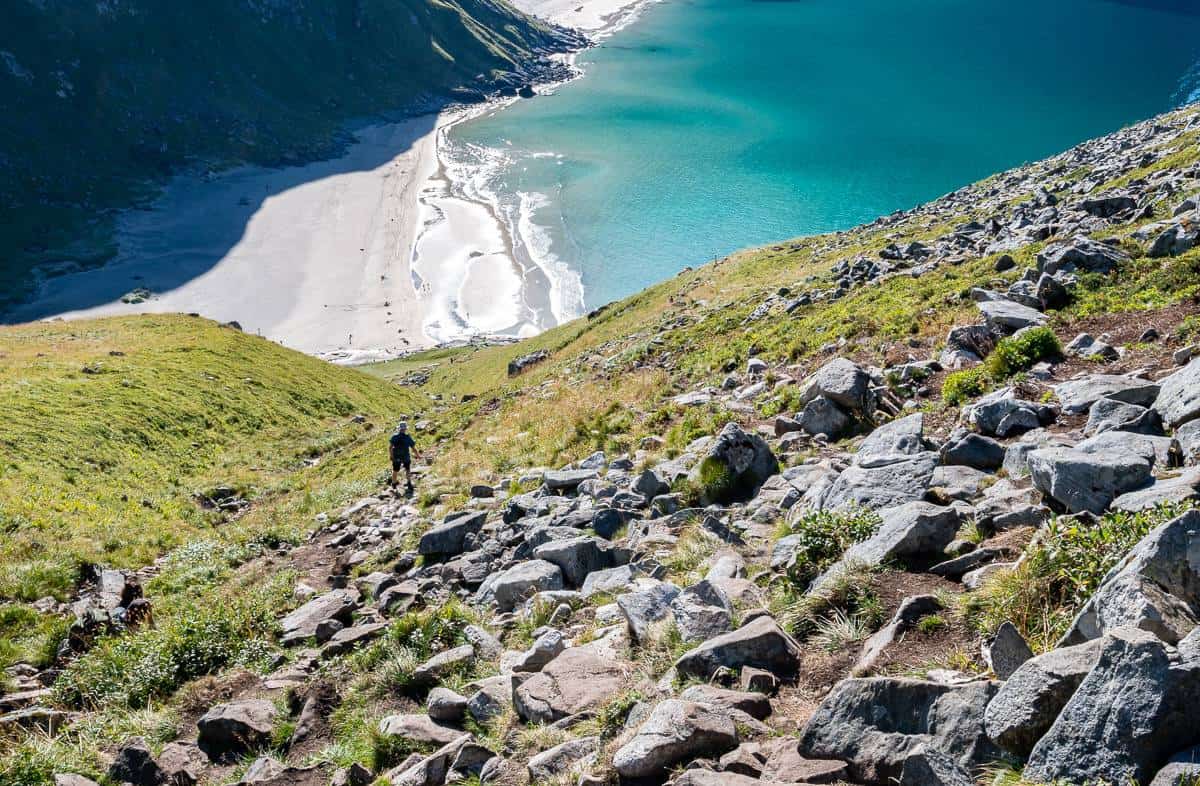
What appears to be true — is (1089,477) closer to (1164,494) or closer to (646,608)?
(1164,494)

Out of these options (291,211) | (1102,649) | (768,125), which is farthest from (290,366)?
(768,125)

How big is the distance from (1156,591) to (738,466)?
872 centimetres

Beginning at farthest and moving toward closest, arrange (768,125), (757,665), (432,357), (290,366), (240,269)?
(768,125) < (240,269) < (432,357) < (290,366) < (757,665)

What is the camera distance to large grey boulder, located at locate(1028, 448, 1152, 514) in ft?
25.3

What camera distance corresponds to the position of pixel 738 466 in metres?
13.9

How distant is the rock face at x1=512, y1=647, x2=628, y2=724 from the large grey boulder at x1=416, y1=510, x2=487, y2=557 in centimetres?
749

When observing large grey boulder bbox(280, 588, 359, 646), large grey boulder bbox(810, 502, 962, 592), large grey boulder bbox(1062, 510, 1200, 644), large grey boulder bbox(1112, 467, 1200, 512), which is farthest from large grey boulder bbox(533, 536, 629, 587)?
large grey boulder bbox(1062, 510, 1200, 644)

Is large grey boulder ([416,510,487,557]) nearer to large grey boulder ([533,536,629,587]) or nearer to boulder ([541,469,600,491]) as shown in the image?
boulder ([541,469,600,491])

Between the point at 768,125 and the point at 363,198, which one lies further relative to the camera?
the point at 768,125

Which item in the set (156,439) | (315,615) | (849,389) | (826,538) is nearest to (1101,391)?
(849,389)

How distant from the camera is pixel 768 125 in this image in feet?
548

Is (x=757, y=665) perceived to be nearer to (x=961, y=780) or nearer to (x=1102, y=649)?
(x=961, y=780)

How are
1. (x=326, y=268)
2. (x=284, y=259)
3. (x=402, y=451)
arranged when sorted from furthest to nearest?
(x=284, y=259) → (x=326, y=268) → (x=402, y=451)

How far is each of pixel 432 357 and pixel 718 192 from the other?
75.8 m
